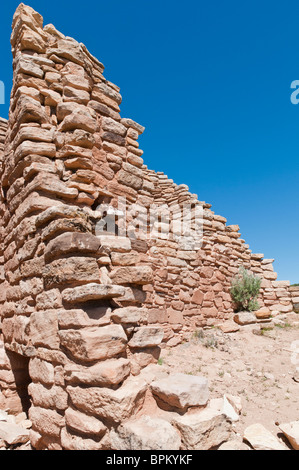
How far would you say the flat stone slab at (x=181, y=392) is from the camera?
Answer: 1983 mm

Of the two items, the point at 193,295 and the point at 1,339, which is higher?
the point at 193,295

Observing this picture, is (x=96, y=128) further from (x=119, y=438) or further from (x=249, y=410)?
(x=249, y=410)

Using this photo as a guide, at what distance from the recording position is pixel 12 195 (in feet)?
11.9

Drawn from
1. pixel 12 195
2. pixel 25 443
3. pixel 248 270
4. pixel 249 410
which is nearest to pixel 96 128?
pixel 12 195

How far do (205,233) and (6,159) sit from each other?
17.5ft

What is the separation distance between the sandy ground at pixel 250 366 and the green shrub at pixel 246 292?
771 millimetres

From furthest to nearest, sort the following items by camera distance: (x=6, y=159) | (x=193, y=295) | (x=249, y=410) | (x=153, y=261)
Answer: (x=193, y=295) → (x=153, y=261) → (x=6, y=159) → (x=249, y=410)

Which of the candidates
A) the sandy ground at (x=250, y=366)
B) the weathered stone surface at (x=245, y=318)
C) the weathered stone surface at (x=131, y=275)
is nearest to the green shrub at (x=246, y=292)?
the weathered stone surface at (x=245, y=318)

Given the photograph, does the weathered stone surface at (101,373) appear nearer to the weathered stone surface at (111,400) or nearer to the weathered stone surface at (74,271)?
the weathered stone surface at (111,400)

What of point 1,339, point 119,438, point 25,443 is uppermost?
point 1,339

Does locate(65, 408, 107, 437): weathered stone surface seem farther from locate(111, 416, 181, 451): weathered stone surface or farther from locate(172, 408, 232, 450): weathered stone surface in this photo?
locate(172, 408, 232, 450): weathered stone surface

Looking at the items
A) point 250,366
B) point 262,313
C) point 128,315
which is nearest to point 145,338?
point 128,315

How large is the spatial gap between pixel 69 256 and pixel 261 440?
196 centimetres

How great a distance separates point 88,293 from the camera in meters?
2.17
